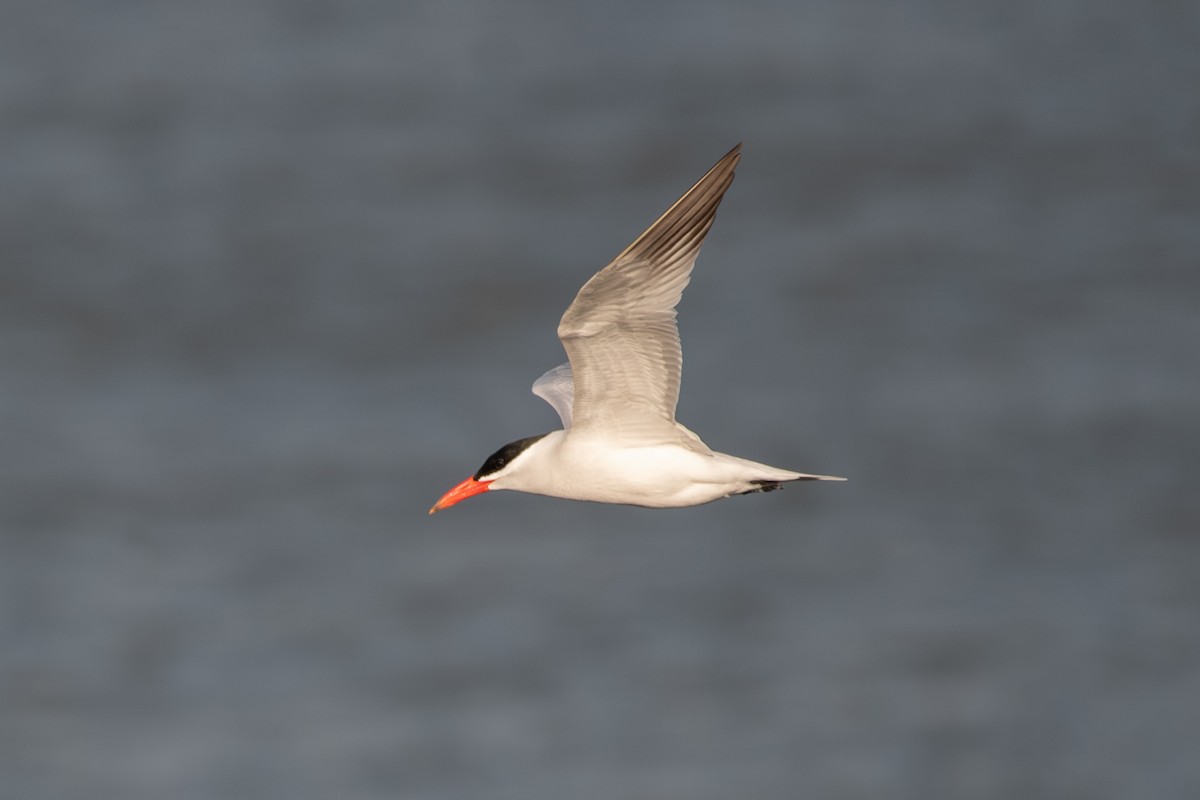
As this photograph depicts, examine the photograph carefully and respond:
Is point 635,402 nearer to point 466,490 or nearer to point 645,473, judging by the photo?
point 645,473

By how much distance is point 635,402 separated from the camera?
8.81m

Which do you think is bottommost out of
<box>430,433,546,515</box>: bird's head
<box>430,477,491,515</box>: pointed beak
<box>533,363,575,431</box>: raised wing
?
<box>430,477,491,515</box>: pointed beak

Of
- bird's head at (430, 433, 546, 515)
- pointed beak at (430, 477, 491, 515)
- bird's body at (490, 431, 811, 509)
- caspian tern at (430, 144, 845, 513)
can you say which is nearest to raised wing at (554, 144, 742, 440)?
caspian tern at (430, 144, 845, 513)

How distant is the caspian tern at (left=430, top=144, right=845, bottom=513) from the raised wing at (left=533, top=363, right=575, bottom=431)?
0.78 meters

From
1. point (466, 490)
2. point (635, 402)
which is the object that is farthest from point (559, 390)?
point (635, 402)

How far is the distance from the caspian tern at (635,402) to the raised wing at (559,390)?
30.5 inches

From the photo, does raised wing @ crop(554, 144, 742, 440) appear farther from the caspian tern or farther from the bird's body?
the bird's body

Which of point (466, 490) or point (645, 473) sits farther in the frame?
point (466, 490)

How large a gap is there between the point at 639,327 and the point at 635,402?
50 cm

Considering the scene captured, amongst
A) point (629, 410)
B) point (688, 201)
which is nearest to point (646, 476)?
point (629, 410)

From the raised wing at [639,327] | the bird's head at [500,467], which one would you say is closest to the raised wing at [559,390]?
the bird's head at [500,467]

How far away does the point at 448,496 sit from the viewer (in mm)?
9602

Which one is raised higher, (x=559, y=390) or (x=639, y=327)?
(x=639, y=327)

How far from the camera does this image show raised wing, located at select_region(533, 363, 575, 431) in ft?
32.8
